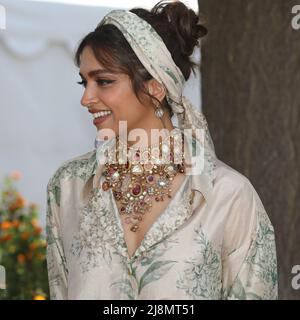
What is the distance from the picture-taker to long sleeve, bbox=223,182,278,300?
3.08 m

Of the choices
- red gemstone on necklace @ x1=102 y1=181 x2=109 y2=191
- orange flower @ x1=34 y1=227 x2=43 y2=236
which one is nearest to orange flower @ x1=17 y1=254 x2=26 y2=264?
orange flower @ x1=34 y1=227 x2=43 y2=236

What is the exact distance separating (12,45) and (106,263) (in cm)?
231

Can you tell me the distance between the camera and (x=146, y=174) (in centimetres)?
318

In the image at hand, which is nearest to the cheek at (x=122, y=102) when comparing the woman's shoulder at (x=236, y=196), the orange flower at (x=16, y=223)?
the woman's shoulder at (x=236, y=196)

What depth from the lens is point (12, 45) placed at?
509 centimetres

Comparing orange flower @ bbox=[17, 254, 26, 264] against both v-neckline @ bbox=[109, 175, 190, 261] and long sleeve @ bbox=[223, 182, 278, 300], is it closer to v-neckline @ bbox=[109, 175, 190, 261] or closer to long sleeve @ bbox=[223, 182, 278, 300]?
v-neckline @ bbox=[109, 175, 190, 261]

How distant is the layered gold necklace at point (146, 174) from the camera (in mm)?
3145

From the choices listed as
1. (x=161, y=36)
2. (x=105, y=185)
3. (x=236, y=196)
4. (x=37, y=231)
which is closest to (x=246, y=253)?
(x=236, y=196)

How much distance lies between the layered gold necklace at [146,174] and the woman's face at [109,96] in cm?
13

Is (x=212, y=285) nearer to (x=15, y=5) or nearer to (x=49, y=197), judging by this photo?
(x=49, y=197)

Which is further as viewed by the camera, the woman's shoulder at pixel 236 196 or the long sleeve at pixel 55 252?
the long sleeve at pixel 55 252

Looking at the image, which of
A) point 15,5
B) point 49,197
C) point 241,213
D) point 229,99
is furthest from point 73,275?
point 15,5

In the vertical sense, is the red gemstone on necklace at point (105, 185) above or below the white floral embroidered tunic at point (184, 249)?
above

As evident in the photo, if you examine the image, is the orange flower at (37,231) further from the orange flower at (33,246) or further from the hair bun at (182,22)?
the hair bun at (182,22)
